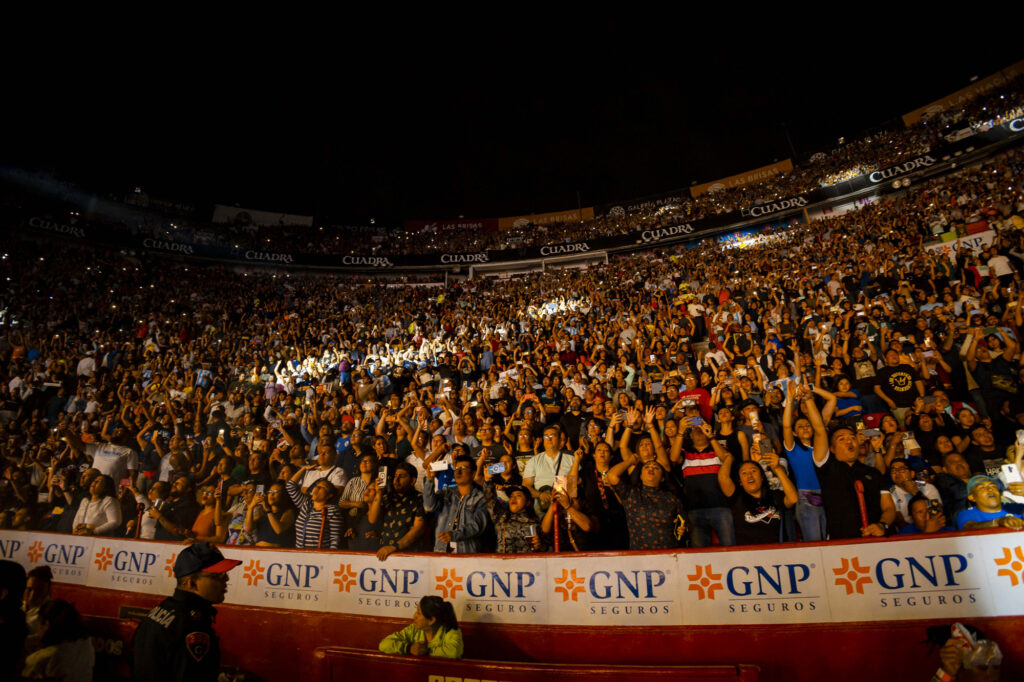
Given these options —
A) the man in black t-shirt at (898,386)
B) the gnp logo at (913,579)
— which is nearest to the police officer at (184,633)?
the gnp logo at (913,579)

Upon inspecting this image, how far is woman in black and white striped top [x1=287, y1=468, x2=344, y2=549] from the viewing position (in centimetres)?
529

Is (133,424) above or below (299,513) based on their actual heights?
above

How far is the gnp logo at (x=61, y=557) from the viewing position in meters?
5.76

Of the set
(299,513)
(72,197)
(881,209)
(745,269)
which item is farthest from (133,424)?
(72,197)

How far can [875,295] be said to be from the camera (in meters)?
10.3

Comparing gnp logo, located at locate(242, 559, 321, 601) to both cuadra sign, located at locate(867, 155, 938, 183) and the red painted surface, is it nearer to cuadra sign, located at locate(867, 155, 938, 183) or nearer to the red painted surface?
the red painted surface

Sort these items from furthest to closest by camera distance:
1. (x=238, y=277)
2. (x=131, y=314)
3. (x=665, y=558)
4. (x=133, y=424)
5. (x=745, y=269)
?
(x=238, y=277), (x=131, y=314), (x=745, y=269), (x=133, y=424), (x=665, y=558)

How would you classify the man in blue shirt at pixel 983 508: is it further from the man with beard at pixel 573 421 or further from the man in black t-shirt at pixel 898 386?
the man with beard at pixel 573 421

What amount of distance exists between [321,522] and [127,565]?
2.39 m

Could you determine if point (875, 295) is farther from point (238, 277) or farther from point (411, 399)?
point (238, 277)

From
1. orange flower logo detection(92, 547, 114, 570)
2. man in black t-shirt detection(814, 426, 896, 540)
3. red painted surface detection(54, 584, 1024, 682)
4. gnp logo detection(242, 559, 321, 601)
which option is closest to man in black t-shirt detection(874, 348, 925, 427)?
man in black t-shirt detection(814, 426, 896, 540)

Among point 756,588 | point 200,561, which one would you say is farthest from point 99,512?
point 756,588

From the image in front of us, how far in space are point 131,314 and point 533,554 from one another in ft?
68.0

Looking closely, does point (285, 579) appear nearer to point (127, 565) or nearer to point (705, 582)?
point (127, 565)
